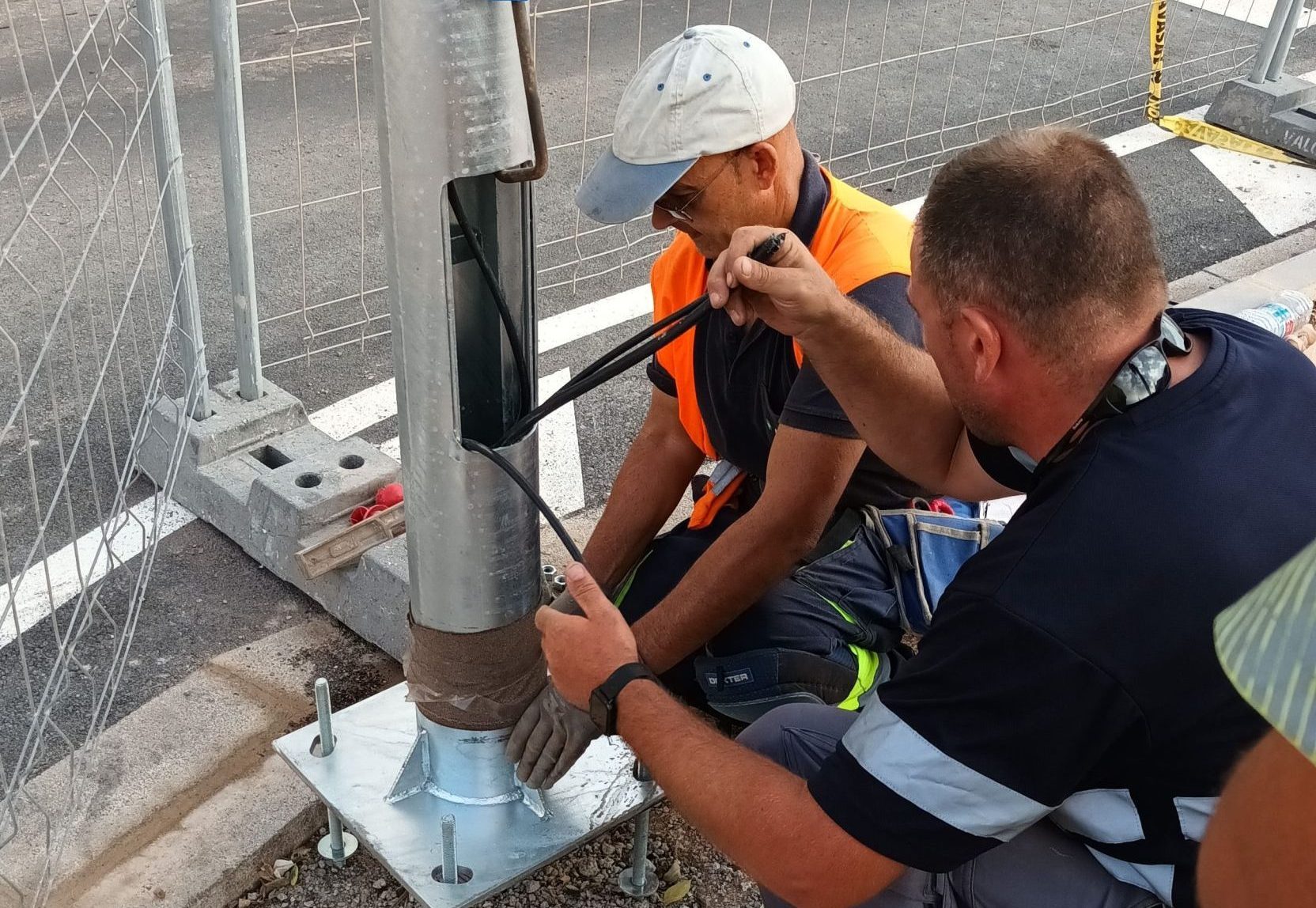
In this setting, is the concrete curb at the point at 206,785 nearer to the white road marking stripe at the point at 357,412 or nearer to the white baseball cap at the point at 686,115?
the white road marking stripe at the point at 357,412

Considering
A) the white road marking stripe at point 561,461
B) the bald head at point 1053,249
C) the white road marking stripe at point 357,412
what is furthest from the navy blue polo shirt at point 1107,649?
the white road marking stripe at point 357,412

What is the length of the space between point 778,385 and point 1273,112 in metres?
5.11

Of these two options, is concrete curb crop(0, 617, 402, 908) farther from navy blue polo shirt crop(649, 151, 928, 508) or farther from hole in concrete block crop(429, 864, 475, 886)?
navy blue polo shirt crop(649, 151, 928, 508)

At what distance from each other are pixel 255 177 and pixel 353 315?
1.21 metres

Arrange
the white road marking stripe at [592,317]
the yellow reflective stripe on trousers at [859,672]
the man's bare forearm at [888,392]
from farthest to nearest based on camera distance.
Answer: the white road marking stripe at [592,317] → the yellow reflective stripe on trousers at [859,672] → the man's bare forearm at [888,392]

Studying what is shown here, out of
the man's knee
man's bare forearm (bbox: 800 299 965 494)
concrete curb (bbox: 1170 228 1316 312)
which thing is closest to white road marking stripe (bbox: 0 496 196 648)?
the man's knee

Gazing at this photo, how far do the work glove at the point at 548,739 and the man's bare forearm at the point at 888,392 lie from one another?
0.70 meters

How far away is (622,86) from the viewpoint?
6.40m

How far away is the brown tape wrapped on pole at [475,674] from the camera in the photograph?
85.8 inches

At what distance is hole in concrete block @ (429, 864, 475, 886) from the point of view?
7.23ft

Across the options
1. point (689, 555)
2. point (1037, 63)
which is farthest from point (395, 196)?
point (1037, 63)

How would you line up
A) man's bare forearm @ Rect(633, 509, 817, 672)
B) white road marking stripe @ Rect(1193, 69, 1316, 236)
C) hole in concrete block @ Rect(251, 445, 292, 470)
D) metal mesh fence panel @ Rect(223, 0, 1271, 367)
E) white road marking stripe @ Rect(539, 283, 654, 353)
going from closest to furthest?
man's bare forearm @ Rect(633, 509, 817, 672)
hole in concrete block @ Rect(251, 445, 292, 470)
white road marking stripe @ Rect(539, 283, 654, 353)
metal mesh fence panel @ Rect(223, 0, 1271, 367)
white road marking stripe @ Rect(1193, 69, 1316, 236)

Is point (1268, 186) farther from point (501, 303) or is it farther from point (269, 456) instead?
point (501, 303)

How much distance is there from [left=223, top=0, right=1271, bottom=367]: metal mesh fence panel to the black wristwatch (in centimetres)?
256
